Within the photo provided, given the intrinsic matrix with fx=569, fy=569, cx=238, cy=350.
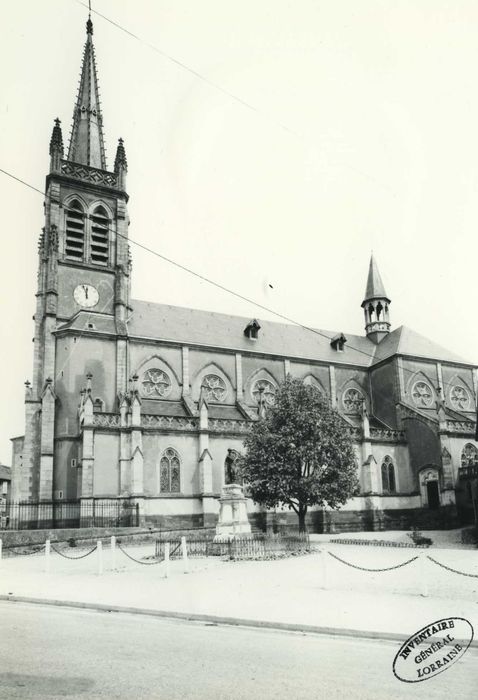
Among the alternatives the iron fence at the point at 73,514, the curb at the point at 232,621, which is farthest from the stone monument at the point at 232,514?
the curb at the point at 232,621

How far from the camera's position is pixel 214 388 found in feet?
128

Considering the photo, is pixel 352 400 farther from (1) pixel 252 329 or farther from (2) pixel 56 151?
(2) pixel 56 151

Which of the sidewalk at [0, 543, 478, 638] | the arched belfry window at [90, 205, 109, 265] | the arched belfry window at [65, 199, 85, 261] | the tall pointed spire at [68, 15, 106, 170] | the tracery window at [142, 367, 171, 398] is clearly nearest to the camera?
the sidewalk at [0, 543, 478, 638]

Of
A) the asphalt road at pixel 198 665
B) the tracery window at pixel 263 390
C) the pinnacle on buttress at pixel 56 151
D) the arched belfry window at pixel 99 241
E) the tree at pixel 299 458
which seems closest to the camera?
the asphalt road at pixel 198 665

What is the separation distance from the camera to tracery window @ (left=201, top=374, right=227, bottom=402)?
38688 mm

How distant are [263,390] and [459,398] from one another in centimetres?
1649

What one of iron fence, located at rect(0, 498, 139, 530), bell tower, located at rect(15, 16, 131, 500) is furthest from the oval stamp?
bell tower, located at rect(15, 16, 131, 500)

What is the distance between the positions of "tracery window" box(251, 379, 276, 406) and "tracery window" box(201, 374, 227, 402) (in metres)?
2.31

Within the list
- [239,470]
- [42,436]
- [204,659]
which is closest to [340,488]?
[239,470]

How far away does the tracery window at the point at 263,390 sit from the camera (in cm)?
4009

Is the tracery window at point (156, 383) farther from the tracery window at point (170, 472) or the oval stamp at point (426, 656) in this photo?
the oval stamp at point (426, 656)

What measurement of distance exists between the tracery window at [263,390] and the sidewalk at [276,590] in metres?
21.4

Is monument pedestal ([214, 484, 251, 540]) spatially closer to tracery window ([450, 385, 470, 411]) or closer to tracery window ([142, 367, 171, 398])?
tracery window ([142, 367, 171, 398])

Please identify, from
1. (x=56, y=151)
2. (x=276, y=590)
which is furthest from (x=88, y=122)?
(x=276, y=590)
